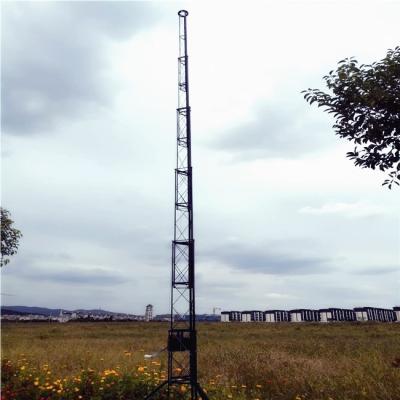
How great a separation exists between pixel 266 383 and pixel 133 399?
13.5 ft

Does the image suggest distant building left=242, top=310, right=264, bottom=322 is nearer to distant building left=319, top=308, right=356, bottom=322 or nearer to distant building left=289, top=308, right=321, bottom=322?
distant building left=289, top=308, right=321, bottom=322

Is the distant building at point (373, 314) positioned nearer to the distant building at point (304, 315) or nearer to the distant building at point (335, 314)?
the distant building at point (335, 314)

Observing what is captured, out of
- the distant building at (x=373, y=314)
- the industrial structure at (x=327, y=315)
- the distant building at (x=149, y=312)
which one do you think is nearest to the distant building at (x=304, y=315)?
the industrial structure at (x=327, y=315)

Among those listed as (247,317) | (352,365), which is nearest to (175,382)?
(352,365)

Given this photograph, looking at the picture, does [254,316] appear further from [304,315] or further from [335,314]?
[335,314]

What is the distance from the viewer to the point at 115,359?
13180 millimetres

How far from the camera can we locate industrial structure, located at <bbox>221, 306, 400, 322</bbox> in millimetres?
146750

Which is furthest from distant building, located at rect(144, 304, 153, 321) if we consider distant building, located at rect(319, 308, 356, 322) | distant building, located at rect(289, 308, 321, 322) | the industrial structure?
distant building, located at rect(319, 308, 356, 322)

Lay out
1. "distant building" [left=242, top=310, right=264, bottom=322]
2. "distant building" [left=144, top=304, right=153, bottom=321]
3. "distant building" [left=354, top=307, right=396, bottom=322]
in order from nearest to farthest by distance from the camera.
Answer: "distant building" [left=354, top=307, right=396, bottom=322], "distant building" [left=242, top=310, right=264, bottom=322], "distant building" [left=144, top=304, right=153, bottom=321]

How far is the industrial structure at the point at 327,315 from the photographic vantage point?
146750mm

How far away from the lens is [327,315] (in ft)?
488

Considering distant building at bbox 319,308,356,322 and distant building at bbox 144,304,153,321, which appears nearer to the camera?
distant building at bbox 319,308,356,322

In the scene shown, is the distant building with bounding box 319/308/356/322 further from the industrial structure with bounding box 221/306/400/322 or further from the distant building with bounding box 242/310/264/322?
the distant building with bounding box 242/310/264/322

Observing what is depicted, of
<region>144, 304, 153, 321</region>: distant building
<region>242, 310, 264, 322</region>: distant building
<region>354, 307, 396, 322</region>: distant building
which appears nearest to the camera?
<region>354, 307, 396, 322</region>: distant building
